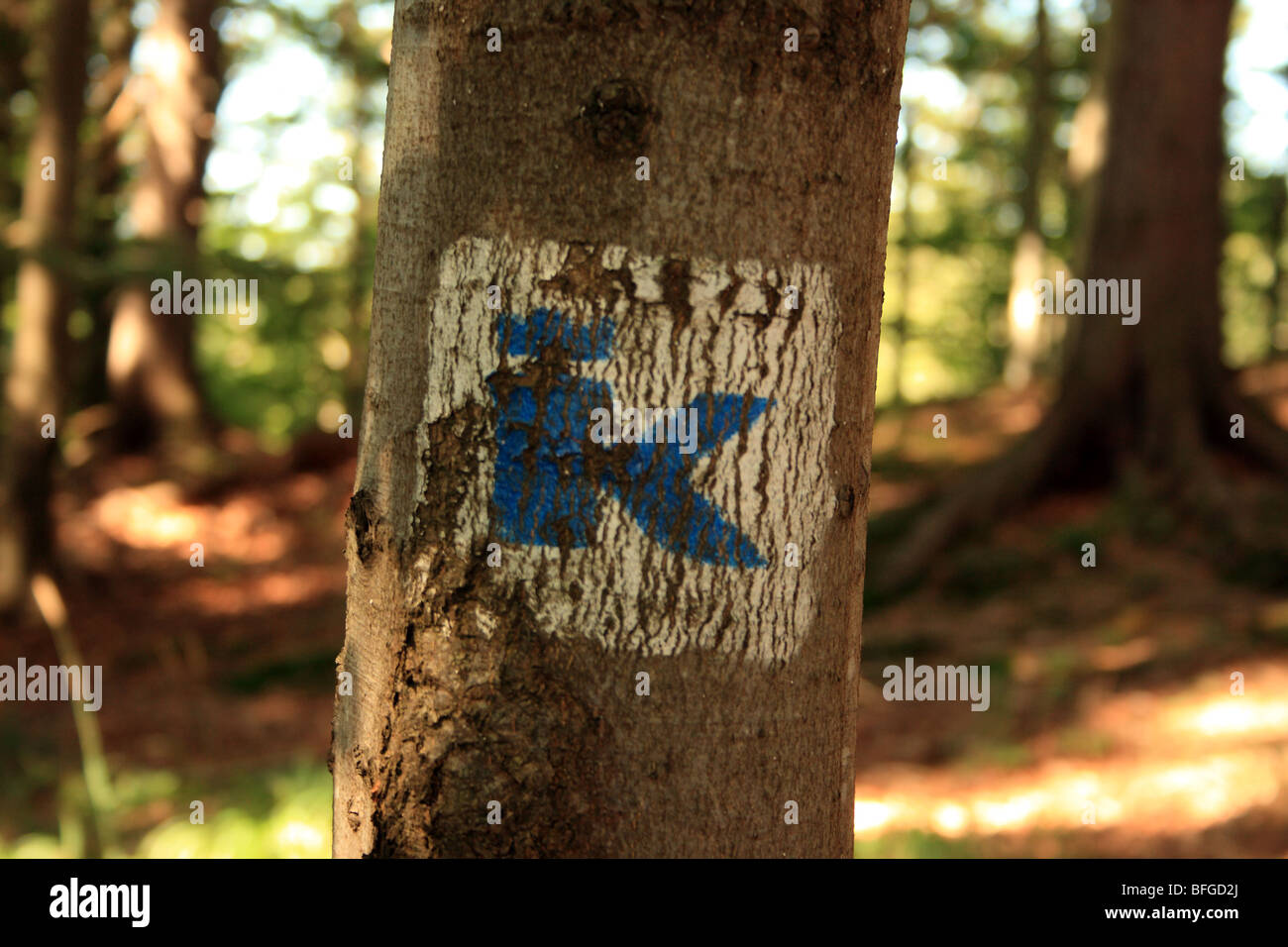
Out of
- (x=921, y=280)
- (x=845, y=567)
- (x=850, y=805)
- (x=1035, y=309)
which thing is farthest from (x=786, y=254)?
(x=921, y=280)

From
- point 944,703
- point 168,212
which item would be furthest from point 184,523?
point 944,703

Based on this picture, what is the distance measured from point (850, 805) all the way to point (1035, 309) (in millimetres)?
15564

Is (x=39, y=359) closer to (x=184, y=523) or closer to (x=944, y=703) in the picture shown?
(x=184, y=523)

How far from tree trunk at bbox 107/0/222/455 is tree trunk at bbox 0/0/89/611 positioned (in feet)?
8.11

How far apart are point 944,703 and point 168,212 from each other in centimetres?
1044

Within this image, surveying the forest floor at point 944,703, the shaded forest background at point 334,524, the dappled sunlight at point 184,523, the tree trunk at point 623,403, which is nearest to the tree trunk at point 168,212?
the shaded forest background at point 334,524

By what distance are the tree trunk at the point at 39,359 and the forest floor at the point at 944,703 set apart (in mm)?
814

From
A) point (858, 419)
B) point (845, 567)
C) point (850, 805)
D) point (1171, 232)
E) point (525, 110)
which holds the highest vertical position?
point (1171, 232)

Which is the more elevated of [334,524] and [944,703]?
[334,524]

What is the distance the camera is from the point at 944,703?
238 inches

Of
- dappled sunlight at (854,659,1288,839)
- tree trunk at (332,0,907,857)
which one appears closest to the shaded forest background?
dappled sunlight at (854,659,1288,839)

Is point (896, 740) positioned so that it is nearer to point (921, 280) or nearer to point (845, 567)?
point (845, 567)

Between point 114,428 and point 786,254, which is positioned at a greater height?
point 114,428

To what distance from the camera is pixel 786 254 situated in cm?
121
